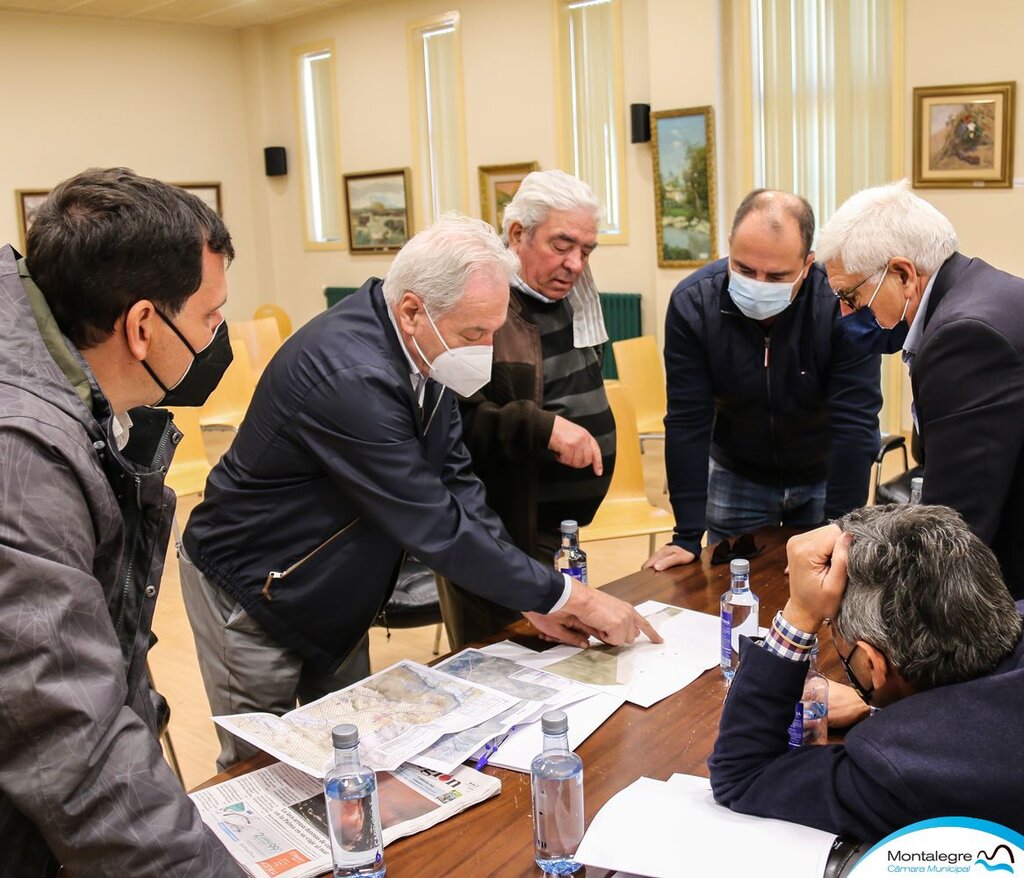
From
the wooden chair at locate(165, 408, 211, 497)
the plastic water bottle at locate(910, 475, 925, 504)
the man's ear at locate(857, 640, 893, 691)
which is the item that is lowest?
the wooden chair at locate(165, 408, 211, 497)

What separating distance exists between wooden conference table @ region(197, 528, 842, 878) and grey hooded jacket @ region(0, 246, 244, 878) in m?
0.32

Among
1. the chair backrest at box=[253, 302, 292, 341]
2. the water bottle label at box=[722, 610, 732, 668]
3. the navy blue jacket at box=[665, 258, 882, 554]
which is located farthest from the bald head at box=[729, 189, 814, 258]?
the chair backrest at box=[253, 302, 292, 341]

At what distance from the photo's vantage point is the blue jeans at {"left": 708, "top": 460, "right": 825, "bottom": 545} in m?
2.95

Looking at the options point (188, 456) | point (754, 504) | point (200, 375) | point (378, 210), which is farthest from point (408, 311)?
point (378, 210)

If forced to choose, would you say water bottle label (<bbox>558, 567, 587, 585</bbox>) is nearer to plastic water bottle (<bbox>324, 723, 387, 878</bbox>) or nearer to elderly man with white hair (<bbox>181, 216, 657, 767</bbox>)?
elderly man with white hair (<bbox>181, 216, 657, 767</bbox>)

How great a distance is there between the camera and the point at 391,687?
1.91m

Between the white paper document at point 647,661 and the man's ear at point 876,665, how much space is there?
532 mm

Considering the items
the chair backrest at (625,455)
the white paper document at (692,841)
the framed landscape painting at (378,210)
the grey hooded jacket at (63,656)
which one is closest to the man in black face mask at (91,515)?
the grey hooded jacket at (63,656)

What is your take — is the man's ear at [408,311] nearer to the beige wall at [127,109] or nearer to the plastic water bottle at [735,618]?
the plastic water bottle at [735,618]

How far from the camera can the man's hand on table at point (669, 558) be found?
8.49 feet

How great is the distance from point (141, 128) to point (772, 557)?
8.92 m

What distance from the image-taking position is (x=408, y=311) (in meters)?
2.09

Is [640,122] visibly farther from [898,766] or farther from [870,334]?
[898,766]

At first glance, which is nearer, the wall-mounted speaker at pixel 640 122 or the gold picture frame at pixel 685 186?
the gold picture frame at pixel 685 186
